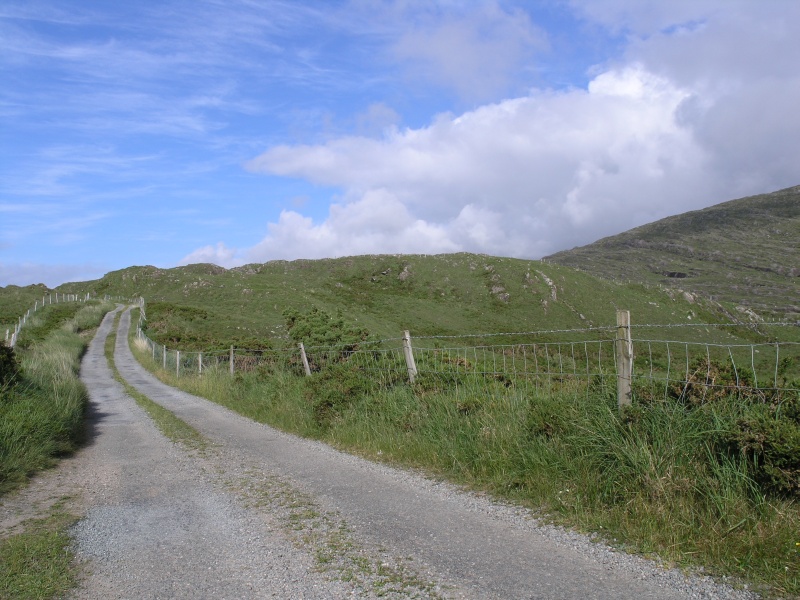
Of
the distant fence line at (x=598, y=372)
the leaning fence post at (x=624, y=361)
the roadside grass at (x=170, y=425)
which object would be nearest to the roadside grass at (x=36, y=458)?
the roadside grass at (x=170, y=425)

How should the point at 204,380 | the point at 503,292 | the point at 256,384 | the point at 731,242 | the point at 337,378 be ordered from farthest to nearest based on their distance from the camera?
the point at 731,242 < the point at 503,292 < the point at 204,380 < the point at 256,384 < the point at 337,378

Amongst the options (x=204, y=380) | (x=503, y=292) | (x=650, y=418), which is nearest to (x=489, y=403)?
(x=650, y=418)

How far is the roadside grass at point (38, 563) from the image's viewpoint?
13.8ft

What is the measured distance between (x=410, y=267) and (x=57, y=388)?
6618cm

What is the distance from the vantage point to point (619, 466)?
5.62 meters

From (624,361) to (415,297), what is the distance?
63.2 meters

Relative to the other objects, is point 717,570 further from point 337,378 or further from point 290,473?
point 337,378

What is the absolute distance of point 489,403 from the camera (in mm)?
7801

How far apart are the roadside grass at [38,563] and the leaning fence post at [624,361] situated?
520 centimetres

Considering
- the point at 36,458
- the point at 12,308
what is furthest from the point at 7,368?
the point at 12,308

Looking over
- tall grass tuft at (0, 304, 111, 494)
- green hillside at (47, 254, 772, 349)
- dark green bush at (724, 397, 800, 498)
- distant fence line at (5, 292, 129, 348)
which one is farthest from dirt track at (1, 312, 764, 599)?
distant fence line at (5, 292, 129, 348)

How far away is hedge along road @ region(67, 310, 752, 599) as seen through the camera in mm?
4160

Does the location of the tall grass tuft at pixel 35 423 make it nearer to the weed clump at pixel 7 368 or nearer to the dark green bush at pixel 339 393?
the weed clump at pixel 7 368

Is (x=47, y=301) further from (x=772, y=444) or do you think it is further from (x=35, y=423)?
(x=772, y=444)
